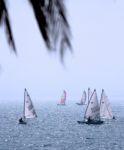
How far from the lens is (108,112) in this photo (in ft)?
372

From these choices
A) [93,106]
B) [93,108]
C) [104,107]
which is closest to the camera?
[93,106]

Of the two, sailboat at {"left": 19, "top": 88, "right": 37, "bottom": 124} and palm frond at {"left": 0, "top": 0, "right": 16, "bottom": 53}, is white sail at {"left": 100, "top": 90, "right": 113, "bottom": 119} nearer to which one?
sailboat at {"left": 19, "top": 88, "right": 37, "bottom": 124}

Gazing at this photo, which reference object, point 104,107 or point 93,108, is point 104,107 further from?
point 93,108

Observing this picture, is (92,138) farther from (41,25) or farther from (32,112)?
(41,25)

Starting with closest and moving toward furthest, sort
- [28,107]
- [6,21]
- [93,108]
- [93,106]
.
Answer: [6,21]
[93,106]
[93,108]
[28,107]

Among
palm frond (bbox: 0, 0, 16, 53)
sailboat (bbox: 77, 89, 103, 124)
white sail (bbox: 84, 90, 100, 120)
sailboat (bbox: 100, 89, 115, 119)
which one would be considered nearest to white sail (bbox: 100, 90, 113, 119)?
sailboat (bbox: 100, 89, 115, 119)

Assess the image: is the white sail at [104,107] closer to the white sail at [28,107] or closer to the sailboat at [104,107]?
the sailboat at [104,107]

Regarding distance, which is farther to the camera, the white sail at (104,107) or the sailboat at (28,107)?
the white sail at (104,107)

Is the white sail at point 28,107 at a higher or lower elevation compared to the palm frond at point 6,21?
higher

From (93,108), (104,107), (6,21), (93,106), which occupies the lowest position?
(6,21)

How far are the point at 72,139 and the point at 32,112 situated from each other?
18351 millimetres

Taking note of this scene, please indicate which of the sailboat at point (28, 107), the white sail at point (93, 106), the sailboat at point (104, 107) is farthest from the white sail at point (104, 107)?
the sailboat at point (28, 107)

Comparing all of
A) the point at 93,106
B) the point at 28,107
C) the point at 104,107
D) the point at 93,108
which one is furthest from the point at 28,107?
the point at 104,107

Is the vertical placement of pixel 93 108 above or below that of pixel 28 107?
below
